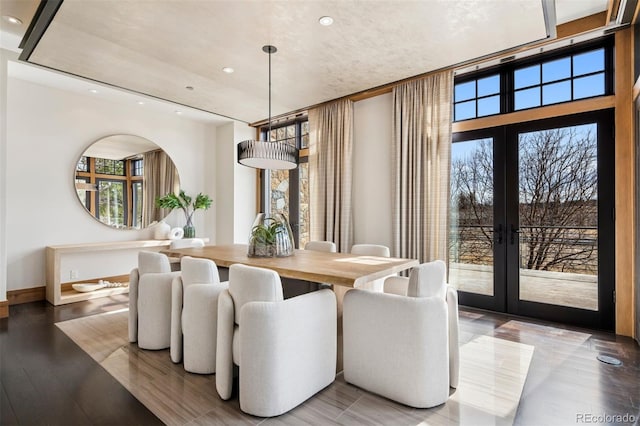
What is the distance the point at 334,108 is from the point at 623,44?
3.17 metres

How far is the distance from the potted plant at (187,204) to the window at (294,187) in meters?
1.20

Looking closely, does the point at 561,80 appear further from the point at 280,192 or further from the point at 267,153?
the point at 280,192

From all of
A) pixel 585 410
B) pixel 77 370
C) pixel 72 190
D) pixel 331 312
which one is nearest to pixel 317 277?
pixel 331 312

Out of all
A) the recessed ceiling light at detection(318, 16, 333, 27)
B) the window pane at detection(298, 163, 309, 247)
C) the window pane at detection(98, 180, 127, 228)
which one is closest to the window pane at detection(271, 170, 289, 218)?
the window pane at detection(298, 163, 309, 247)

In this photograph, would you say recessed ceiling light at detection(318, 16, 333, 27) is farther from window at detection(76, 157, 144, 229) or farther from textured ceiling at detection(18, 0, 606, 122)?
window at detection(76, 157, 144, 229)

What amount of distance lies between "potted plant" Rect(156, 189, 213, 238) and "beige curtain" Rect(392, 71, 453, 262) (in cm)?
339

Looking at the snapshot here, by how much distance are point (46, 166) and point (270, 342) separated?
4.49 m

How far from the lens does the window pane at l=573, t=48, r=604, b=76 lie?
3242 millimetres

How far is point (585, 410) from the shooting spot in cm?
190

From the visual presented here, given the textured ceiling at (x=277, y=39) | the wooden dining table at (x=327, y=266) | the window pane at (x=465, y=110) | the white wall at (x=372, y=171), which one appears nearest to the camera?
the wooden dining table at (x=327, y=266)

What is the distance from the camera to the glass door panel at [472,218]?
12.6 ft

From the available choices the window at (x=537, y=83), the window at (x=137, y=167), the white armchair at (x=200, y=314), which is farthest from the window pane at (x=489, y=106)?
the window at (x=137, y=167)

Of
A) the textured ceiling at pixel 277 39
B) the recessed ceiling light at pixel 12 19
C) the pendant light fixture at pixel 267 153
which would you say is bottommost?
the pendant light fixture at pixel 267 153

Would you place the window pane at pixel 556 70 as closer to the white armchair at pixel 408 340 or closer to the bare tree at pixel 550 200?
the bare tree at pixel 550 200
